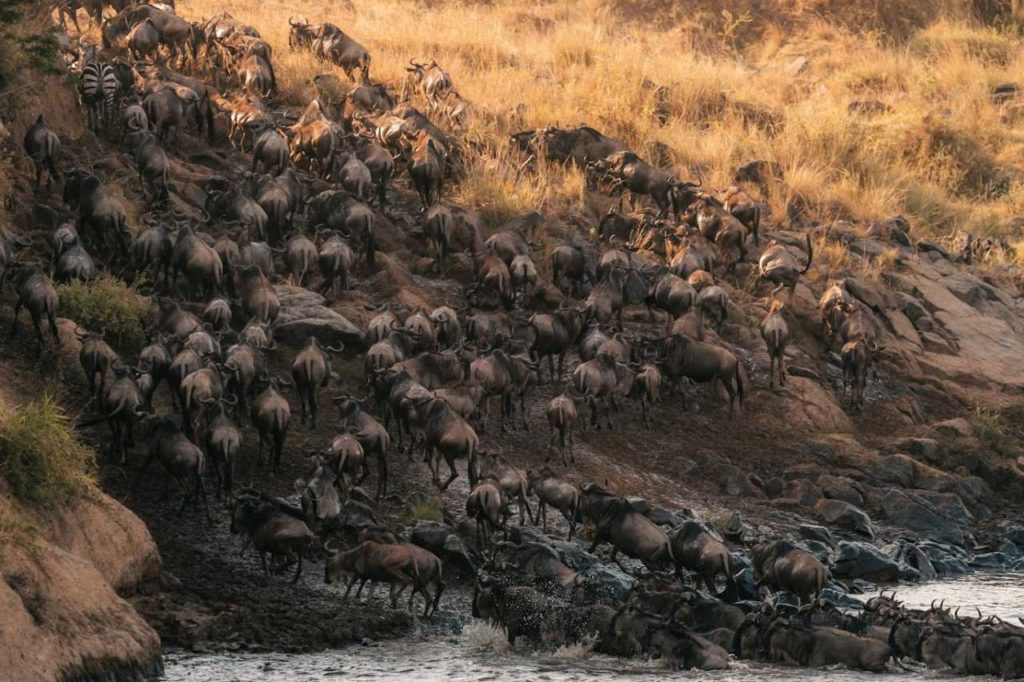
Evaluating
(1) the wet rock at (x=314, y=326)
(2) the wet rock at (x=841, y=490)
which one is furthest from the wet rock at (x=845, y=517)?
(1) the wet rock at (x=314, y=326)

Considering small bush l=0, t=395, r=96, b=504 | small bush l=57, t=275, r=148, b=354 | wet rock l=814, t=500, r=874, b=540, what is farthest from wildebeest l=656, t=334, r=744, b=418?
small bush l=0, t=395, r=96, b=504

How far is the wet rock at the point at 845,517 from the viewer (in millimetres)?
15680

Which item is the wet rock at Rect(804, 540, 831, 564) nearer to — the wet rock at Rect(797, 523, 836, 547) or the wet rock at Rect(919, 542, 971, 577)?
the wet rock at Rect(797, 523, 836, 547)

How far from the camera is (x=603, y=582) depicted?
12.6 meters

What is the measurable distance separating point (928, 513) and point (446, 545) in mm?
5768

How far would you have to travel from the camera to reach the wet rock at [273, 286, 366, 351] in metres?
16.7

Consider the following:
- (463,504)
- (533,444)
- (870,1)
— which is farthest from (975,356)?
(870,1)

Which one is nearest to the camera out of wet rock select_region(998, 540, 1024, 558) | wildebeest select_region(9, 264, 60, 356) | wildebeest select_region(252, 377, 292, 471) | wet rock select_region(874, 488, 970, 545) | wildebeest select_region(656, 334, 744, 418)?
wildebeest select_region(252, 377, 292, 471)

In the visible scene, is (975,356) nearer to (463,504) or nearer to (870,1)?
(463,504)

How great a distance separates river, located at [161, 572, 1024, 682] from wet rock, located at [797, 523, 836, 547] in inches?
145

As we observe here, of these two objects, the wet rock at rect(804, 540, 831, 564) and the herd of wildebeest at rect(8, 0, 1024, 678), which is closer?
the herd of wildebeest at rect(8, 0, 1024, 678)

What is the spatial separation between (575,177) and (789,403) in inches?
214

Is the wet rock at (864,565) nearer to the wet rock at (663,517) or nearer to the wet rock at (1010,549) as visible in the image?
the wet rock at (663,517)

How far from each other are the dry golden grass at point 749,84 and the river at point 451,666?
10.0 metres
